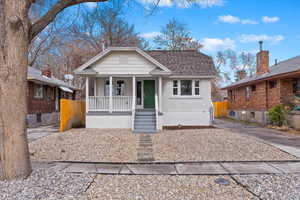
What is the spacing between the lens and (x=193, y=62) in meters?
14.5

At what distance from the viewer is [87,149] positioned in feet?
24.4

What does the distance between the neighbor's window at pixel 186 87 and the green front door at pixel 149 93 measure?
2.09 meters

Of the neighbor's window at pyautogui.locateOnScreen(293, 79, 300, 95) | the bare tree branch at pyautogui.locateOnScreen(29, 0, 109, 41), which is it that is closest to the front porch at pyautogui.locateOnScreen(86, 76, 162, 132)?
the bare tree branch at pyautogui.locateOnScreen(29, 0, 109, 41)

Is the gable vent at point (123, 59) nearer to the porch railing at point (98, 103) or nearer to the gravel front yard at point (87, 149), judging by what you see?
the porch railing at point (98, 103)

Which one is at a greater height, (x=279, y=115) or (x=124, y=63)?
(x=124, y=63)

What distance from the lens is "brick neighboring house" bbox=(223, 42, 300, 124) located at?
14.0 meters

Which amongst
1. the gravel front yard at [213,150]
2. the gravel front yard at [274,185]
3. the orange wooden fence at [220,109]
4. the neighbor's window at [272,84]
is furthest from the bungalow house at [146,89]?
the orange wooden fence at [220,109]

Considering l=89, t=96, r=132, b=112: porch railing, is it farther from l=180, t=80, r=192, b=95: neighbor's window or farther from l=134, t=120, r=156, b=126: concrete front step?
l=180, t=80, r=192, b=95: neighbor's window

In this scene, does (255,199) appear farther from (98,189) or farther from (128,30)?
(128,30)

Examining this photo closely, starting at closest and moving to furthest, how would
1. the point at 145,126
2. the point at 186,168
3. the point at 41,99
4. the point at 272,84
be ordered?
the point at 186,168, the point at 145,126, the point at 272,84, the point at 41,99

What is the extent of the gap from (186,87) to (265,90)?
731 cm

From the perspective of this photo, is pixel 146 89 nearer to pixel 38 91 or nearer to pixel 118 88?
pixel 118 88

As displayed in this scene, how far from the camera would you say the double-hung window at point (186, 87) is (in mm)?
13711

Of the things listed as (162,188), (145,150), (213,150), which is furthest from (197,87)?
(162,188)
